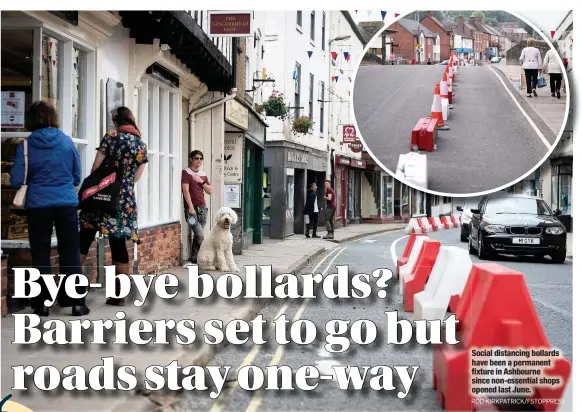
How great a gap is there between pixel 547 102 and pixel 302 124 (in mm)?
6172

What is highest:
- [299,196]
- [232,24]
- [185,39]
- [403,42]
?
[185,39]

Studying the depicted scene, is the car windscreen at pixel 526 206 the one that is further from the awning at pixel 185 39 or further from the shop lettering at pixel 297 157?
the shop lettering at pixel 297 157

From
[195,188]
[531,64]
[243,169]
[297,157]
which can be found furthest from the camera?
[243,169]

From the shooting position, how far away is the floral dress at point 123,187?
5508 millimetres

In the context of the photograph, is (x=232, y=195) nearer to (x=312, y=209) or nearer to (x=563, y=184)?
(x=312, y=209)

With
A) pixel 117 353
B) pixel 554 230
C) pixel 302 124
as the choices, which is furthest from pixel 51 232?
pixel 302 124

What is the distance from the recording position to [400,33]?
11.9 feet

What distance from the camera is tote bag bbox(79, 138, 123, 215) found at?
5430mm

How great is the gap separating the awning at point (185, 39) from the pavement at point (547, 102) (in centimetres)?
260

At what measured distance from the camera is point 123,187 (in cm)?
565

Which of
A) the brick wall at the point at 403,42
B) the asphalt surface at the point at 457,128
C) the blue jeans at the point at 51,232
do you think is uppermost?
the brick wall at the point at 403,42

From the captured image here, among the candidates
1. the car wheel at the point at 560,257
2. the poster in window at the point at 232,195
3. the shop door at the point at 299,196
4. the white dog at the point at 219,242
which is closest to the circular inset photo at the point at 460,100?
the car wheel at the point at 560,257

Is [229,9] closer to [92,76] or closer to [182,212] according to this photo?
[92,76]

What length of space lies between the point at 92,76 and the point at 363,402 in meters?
3.74
